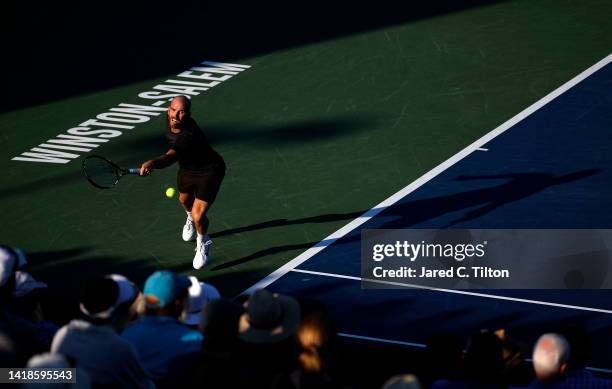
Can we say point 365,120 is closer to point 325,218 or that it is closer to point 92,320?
point 325,218

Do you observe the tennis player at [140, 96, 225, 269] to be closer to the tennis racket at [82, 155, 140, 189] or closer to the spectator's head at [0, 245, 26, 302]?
the tennis racket at [82, 155, 140, 189]

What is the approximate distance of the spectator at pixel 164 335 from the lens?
985 centimetres

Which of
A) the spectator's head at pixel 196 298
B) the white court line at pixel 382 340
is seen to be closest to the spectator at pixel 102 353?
the spectator's head at pixel 196 298

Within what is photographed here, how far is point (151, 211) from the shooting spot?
1688cm

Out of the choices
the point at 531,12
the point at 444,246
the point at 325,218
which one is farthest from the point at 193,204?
the point at 531,12

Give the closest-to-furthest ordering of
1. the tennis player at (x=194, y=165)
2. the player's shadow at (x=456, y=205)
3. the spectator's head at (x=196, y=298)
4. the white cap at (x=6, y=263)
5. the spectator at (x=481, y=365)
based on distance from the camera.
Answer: the spectator at (x=481, y=365) < the white cap at (x=6, y=263) < the spectator's head at (x=196, y=298) < the tennis player at (x=194, y=165) < the player's shadow at (x=456, y=205)

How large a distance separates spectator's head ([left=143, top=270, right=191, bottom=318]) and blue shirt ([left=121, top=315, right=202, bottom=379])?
9 centimetres

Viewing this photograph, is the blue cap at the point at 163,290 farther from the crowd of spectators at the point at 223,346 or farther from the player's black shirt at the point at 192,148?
the player's black shirt at the point at 192,148

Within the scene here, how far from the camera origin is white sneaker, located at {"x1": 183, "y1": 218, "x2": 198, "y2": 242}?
1575 centimetres

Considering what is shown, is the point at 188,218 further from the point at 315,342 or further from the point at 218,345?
the point at 315,342

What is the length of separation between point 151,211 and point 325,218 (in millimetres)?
2637

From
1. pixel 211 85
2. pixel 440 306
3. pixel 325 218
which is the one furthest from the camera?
pixel 211 85

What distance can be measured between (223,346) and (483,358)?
2209mm

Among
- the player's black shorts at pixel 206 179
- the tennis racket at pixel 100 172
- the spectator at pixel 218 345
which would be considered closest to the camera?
the spectator at pixel 218 345
